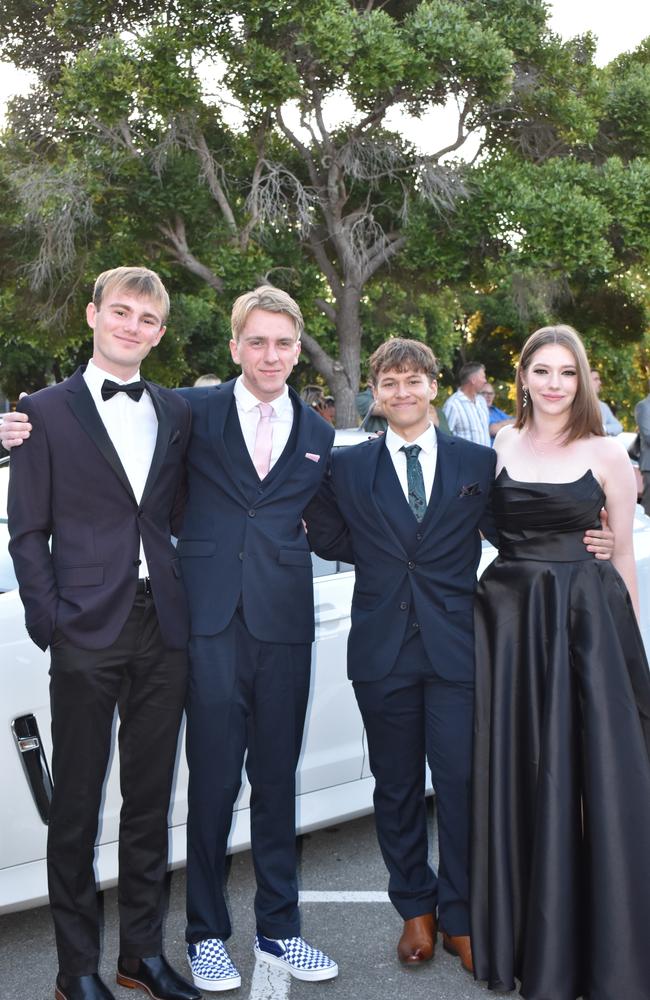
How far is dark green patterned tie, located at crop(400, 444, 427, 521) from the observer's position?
3381 mm

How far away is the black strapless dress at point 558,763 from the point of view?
119 inches

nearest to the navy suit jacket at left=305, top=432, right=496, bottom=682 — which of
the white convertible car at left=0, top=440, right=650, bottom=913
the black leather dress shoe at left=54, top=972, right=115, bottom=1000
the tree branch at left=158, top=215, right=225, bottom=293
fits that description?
the white convertible car at left=0, top=440, right=650, bottom=913

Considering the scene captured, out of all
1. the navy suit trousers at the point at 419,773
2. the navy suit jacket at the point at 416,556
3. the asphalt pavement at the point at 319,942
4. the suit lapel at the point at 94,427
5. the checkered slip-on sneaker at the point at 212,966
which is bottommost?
the asphalt pavement at the point at 319,942

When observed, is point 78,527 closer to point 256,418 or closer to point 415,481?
Result: point 256,418

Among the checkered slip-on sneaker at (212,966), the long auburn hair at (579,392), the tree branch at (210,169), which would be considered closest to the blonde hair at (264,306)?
the long auburn hair at (579,392)

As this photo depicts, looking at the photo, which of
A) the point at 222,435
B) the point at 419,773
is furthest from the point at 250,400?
the point at 419,773

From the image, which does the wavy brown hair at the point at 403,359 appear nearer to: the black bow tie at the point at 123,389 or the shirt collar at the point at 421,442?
the shirt collar at the point at 421,442

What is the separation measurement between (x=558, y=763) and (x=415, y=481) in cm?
100

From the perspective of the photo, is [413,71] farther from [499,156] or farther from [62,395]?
[62,395]

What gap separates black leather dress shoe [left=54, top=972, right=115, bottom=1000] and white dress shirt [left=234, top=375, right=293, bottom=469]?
1.66 meters

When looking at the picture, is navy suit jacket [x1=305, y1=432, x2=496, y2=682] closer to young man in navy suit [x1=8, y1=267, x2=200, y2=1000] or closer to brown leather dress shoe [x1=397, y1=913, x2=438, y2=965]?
young man in navy suit [x1=8, y1=267, x2=200, y2=1000]

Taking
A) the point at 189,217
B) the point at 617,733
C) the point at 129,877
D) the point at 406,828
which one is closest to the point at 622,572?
the point at 617,733

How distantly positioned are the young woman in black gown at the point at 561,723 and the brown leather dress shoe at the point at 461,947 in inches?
4.0

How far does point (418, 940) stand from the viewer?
11.0 ft
